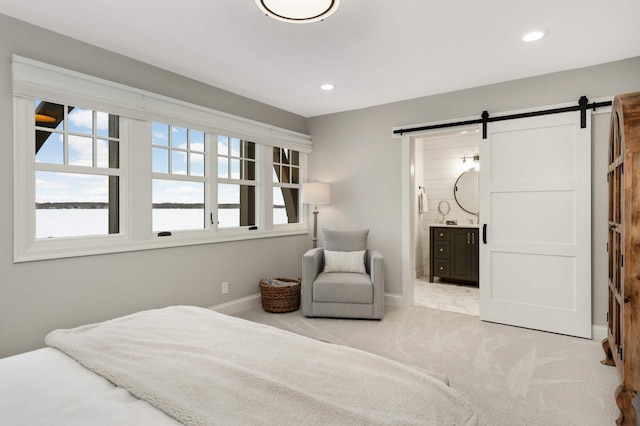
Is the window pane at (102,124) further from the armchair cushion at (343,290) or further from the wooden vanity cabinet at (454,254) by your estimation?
A: the wooden vanity cabinet at (454,254)

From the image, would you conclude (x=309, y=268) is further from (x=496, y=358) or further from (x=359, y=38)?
(x=359, y=38)

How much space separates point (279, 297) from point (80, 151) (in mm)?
2320

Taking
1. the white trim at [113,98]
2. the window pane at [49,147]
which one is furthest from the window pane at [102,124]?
the window pane at [49,147]

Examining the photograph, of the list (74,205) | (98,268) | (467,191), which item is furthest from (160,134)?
(467,191)

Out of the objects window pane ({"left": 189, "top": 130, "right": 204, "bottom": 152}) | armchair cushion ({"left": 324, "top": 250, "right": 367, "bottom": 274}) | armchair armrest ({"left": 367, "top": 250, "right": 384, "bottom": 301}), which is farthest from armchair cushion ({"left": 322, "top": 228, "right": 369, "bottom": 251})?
window pane ({"left": 189, "top": 130, "right": 204, "bottom": 152})

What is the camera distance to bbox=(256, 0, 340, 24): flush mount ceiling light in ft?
5.92

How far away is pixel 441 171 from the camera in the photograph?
6.16 metres

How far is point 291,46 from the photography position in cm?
283

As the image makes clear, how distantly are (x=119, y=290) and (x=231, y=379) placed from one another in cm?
227

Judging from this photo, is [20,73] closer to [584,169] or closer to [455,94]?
[455,94]

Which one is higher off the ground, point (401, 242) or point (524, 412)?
point (401, 242)

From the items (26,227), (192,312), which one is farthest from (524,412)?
(26,227)

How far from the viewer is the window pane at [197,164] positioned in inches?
144

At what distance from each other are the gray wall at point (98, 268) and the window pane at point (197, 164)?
546mm
